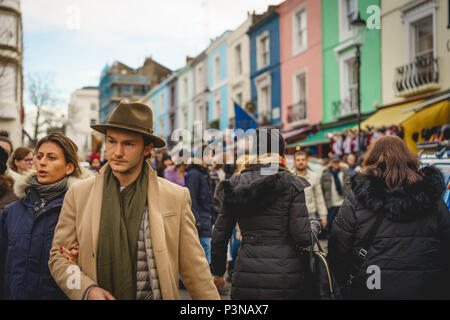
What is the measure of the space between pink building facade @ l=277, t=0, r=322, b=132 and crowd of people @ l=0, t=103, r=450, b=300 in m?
15.7

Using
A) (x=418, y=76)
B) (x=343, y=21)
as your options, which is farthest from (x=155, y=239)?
(x=343, y=21)

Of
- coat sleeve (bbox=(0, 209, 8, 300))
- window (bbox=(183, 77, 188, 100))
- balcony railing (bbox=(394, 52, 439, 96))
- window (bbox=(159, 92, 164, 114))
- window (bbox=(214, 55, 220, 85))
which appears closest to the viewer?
coat sleeve (bbox=(0, 209, 8, 300))

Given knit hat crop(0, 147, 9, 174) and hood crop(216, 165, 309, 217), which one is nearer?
hood crop(216, 165, 309, 217)

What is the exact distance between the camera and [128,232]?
2.29 metres

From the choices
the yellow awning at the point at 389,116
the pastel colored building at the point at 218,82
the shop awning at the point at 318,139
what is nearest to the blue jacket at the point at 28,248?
the yellow awning at the point at 389,116

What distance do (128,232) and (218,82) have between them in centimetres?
2747

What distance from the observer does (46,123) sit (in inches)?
1171

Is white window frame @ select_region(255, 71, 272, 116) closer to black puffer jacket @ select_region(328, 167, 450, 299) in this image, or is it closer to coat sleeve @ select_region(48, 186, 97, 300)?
black puffer jacket @ select_region(328, 167, 450, 299)

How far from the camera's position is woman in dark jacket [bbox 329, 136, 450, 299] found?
121 inches

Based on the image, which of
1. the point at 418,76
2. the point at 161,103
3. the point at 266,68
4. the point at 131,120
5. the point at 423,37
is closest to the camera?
the point at 131,120

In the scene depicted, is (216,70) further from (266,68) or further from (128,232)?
(128,232)

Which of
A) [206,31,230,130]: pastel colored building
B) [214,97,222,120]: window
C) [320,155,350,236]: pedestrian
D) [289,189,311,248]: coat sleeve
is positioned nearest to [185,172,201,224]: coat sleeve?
[289,189,311,248]: coat sleeve
